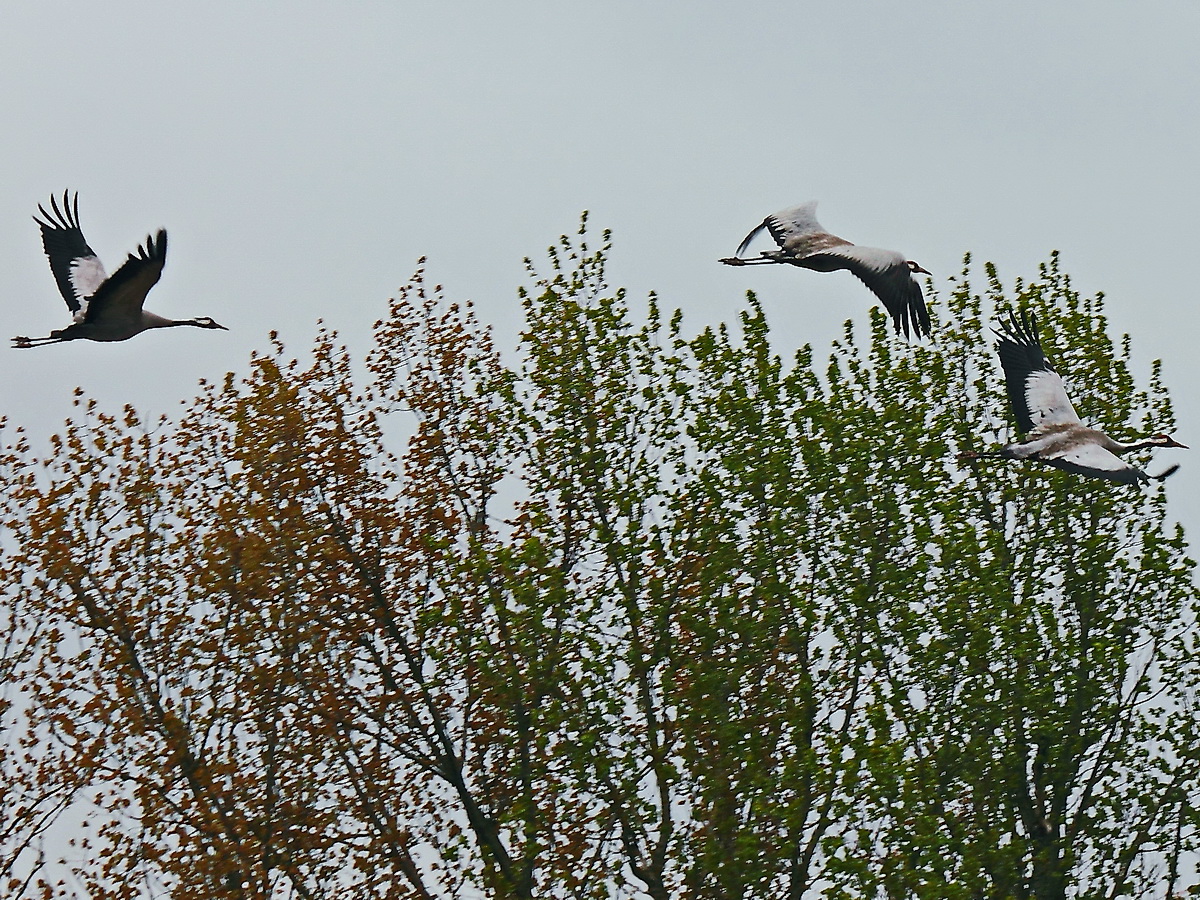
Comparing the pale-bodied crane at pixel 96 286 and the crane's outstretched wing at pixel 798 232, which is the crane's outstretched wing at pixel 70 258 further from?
the crane's outstretched wing at pixel 798 232

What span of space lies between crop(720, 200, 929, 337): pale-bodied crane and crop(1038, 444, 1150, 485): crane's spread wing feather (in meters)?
1.77

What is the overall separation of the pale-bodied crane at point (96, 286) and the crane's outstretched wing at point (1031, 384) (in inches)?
323

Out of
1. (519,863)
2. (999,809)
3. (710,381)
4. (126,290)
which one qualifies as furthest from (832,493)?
(126,290)

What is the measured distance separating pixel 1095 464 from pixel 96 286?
10.1 m

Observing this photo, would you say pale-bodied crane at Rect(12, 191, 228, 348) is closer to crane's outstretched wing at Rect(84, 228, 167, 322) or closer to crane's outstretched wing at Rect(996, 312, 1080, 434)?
crane's outstretched wing at Rect(84, 228, 167, 322)

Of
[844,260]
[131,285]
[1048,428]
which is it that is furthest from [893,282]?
[131,285]

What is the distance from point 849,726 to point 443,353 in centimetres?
684

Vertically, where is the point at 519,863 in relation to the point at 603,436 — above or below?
below

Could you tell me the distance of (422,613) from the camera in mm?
22656

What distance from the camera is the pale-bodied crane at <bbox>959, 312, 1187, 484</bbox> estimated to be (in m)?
18.6

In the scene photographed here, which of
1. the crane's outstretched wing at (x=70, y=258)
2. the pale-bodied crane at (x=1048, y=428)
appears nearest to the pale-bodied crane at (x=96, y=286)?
the crane's outstretched wing at (x=70, y=258)

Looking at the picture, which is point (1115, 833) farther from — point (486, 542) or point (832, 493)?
point (486, 542)

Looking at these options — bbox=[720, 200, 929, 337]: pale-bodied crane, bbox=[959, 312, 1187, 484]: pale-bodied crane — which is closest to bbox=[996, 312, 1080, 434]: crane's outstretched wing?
bbox=[959, 312, 1187, 484]: pale-bodied crane

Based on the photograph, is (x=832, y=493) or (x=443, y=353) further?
(x=443, y=353)
